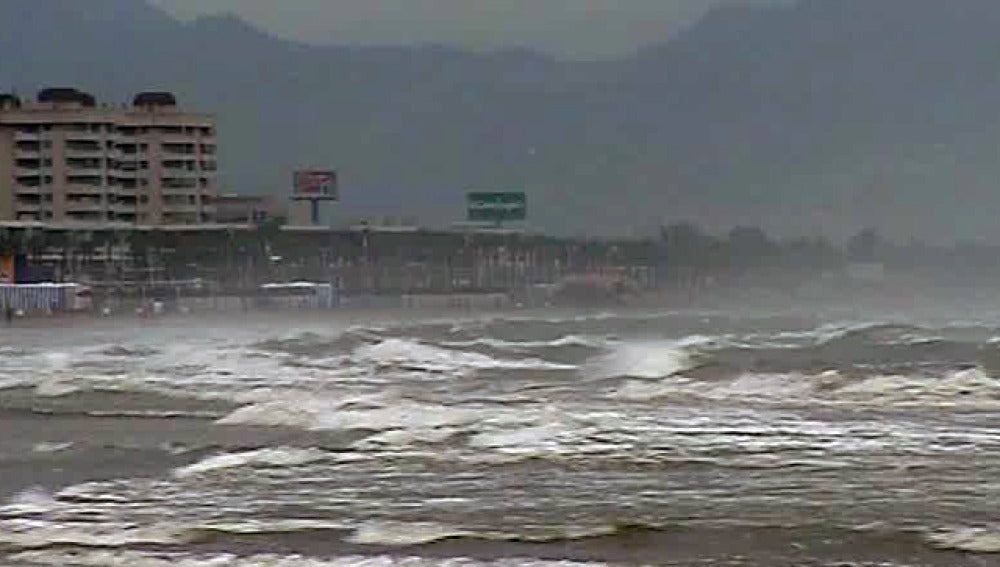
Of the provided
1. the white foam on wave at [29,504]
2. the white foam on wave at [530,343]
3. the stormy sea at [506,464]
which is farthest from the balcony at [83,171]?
the white foam on wave at [29,504]

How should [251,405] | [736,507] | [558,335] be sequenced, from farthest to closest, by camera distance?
1. [558,335]
2. [251,405]
3. [736,507]

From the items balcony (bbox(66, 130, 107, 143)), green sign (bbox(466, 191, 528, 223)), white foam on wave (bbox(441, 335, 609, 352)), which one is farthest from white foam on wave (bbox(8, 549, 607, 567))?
balcony (bbox(66, 130, 107, 143))

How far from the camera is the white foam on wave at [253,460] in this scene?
20766mm

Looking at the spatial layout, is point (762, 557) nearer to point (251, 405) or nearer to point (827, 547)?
point (827, 547)

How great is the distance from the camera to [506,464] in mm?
20578

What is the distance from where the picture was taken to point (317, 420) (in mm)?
27500

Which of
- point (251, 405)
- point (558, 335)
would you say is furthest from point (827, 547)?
point (558, 335)

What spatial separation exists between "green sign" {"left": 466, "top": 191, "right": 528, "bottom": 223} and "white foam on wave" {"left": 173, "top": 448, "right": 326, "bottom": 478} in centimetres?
14341

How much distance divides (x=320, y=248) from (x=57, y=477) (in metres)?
150

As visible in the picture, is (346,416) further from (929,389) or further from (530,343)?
(530,343)

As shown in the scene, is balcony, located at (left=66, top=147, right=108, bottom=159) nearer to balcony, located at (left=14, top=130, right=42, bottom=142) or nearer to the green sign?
balcony, located at (left=14, top=130, right=42, bottom=142)

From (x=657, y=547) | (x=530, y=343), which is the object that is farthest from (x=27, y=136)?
(x=657, y=547)

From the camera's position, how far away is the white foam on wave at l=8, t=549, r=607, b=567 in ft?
45.2

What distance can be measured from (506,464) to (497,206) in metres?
147
